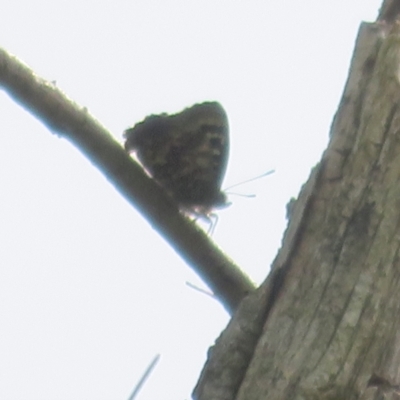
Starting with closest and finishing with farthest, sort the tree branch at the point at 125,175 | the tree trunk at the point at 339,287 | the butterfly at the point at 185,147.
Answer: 1. the tree trunk at the point at 339,287
2. the tree branch at the point at 125,175
3. the butterfly at the point at 185,147

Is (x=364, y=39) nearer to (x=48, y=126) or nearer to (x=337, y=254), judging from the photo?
(x=337, y=254)

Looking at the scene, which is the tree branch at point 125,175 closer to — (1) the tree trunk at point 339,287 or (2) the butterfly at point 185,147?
(2) the butterfly at point 185,147

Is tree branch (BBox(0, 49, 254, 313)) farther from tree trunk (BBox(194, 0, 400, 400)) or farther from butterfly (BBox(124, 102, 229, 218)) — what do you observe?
tree trunk (BBox(194, 0, 400, 400))

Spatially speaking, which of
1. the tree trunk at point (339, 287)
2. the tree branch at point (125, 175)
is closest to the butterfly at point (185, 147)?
the tree branch at point (125, 175)

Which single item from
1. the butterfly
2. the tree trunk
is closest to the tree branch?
the butterfly

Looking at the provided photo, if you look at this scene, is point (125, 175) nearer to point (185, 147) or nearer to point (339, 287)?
point (185, 147)

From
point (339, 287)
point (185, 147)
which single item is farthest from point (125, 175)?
point (339, 287)
